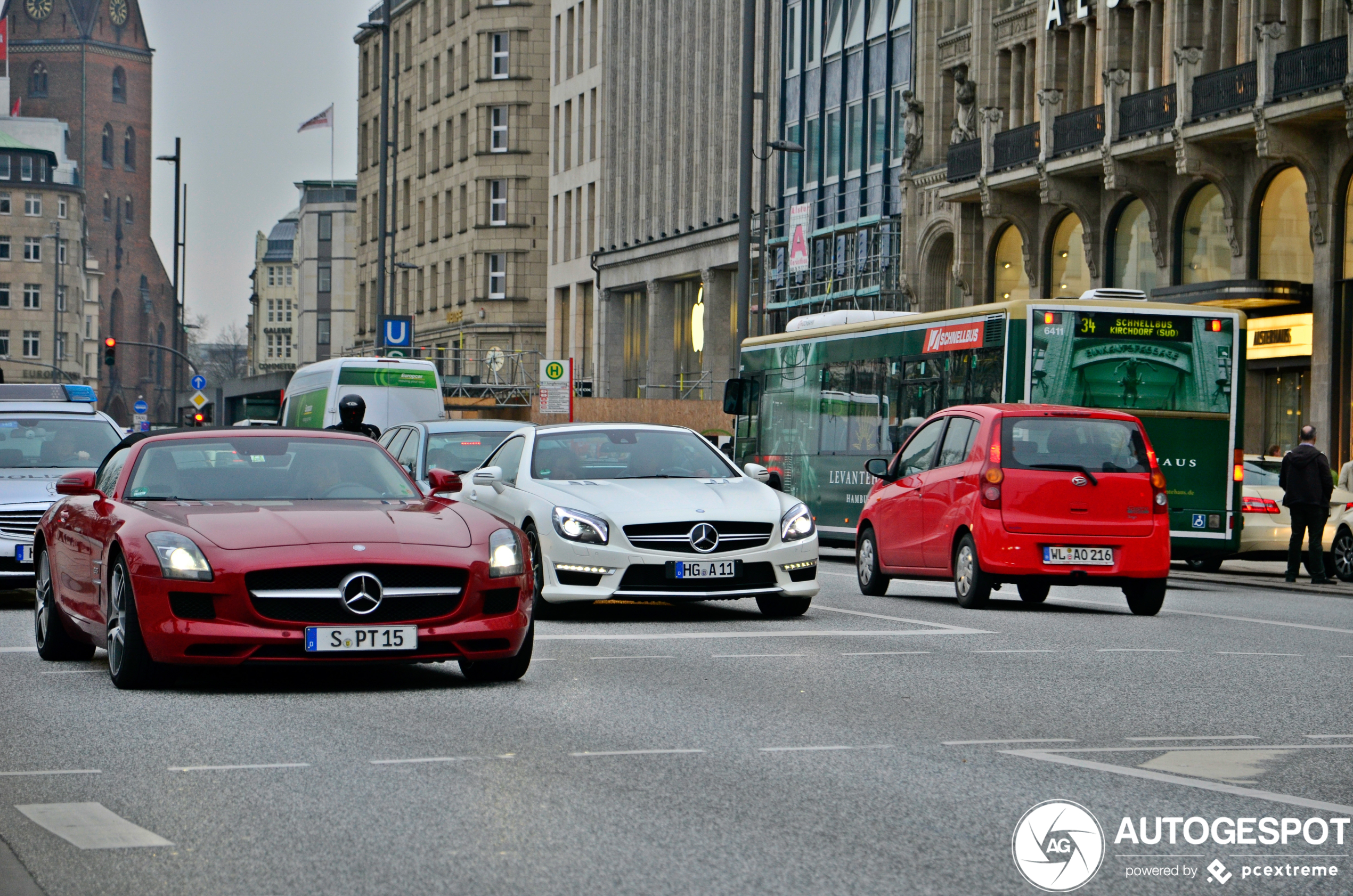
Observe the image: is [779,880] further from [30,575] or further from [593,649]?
[30,575]

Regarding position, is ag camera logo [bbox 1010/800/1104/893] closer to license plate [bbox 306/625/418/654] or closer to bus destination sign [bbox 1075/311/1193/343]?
license plate [bbox 306/625/418/654]

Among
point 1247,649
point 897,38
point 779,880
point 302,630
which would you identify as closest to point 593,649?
point 302,630

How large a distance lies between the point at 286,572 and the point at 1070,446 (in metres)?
9.04

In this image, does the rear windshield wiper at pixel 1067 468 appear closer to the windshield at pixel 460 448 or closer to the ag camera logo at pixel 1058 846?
the windshield at pixel 460 448

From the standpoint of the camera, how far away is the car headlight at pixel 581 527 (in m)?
14.9

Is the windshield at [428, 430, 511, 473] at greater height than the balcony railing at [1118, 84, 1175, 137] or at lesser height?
lesser

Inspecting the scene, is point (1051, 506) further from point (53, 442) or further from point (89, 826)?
point (89, 826)

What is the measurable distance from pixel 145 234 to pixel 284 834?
166 metres

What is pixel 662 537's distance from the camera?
14.8m

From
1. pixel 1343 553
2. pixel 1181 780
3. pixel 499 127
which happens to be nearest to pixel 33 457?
pixel 1181 780

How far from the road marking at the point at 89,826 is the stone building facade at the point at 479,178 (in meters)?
75.7

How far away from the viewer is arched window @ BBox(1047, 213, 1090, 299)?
4178cm

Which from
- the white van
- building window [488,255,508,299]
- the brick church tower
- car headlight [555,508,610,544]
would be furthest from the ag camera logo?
the brick church tower

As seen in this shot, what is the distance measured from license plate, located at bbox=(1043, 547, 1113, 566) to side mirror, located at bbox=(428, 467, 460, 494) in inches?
267
